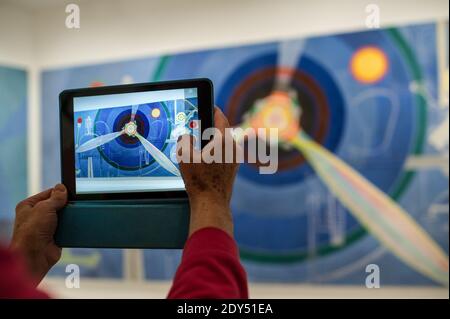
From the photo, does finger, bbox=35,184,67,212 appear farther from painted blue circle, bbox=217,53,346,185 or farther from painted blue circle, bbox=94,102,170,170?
painted blue circle, bbox=217,53,346,185

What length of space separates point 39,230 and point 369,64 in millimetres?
1517

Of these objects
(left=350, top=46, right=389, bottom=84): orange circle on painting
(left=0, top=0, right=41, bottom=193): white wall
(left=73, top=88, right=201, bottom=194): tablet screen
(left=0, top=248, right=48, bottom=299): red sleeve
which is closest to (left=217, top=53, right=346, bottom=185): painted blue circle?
(left=350, top=46, right=389, bottom=84): orange circle on painting

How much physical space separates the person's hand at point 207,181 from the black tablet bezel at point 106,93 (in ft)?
0.16

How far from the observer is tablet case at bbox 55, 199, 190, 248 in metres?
0.63

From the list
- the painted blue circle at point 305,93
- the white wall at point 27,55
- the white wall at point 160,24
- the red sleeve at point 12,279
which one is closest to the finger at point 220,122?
→ the red sleeve at point 12,279

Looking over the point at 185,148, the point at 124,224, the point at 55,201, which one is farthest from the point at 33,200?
the point at 185,148

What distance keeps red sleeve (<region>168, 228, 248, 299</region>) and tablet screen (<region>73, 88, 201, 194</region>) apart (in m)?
0.17

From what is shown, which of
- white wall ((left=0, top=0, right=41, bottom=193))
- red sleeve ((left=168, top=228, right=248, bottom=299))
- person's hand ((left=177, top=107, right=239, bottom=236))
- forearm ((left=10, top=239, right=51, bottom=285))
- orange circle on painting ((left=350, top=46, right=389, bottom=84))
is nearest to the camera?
red sleeve ((left=168, top=228, right=248, bottom=299))

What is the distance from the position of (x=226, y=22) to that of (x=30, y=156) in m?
1.17

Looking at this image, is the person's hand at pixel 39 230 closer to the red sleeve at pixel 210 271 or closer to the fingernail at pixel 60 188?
the fingernail at pixel 60 188

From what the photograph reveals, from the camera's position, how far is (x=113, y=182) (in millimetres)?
691

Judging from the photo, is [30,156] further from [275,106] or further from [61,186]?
[61,186]

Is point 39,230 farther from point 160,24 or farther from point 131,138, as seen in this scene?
point 160,24
